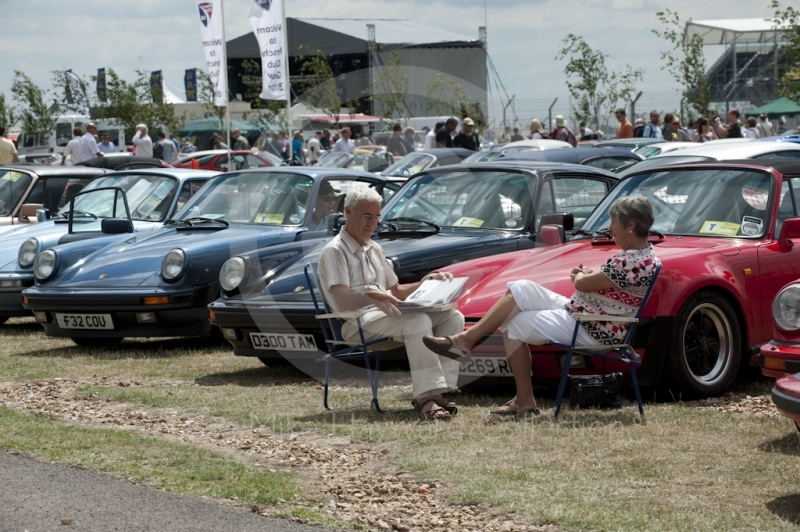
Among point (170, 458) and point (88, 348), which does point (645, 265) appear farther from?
point (88, 348)

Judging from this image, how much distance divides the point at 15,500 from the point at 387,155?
55.8 feet

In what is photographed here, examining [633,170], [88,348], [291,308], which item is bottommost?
[88,348]

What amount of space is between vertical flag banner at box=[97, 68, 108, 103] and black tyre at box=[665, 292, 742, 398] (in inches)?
1957

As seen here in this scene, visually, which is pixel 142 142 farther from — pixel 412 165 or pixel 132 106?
pixel 132 106

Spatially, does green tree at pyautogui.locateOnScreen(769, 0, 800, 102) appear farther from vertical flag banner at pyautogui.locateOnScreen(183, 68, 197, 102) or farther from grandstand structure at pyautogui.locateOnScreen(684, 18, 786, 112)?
vertical flag banner at pyautogui.locateOnScreen(183, 68, 197, 102)

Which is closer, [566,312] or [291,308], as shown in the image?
[566,312]

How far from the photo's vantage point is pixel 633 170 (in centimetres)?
841

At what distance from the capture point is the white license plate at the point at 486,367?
269 inches

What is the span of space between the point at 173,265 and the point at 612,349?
441 cm

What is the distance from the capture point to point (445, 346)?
6426mm

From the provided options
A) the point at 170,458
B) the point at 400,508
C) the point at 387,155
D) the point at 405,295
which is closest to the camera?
the point at 400,508

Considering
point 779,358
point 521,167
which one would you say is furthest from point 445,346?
point 521,167

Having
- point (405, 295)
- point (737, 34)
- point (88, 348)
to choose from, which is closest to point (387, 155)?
point (88, 348)

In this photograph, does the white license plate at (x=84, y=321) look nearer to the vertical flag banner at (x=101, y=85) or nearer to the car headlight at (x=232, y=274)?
the car headlight at (x=232, y=274)
